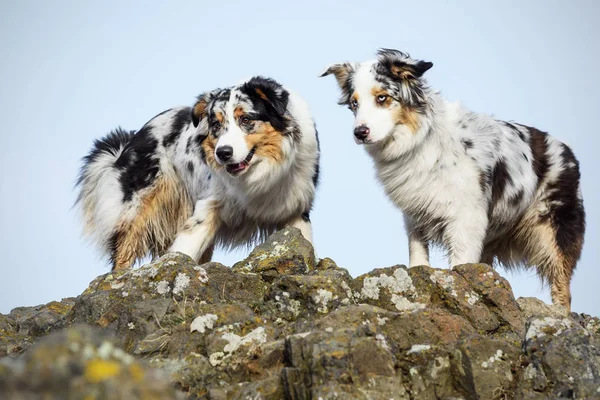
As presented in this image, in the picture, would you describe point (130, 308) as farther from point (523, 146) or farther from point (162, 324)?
point (523, 146)

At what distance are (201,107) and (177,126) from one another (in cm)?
148

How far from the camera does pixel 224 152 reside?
28.9 feet

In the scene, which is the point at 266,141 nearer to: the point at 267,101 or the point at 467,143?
the point at 267,101

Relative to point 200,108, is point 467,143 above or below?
below

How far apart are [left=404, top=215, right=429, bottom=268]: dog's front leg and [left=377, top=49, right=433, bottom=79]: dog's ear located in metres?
1.68

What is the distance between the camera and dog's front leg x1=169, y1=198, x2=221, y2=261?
9.66m

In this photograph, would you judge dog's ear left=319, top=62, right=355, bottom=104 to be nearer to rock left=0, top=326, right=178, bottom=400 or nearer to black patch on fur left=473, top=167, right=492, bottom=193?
black patch on fur left=473, top=167, right=492, bottom=193

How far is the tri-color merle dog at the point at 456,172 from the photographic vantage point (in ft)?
27.8

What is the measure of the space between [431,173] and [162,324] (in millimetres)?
4151

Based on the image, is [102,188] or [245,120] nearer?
[245,120]

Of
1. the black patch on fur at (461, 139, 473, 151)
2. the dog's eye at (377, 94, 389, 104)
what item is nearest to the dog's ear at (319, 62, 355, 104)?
the dog's eye at (377, 94, 389, 104)

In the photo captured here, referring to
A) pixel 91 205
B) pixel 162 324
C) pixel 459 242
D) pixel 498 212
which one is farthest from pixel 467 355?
pixel 91 205

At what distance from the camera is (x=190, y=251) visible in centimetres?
962

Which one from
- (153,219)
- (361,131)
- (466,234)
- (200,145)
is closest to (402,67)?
(361,131)
